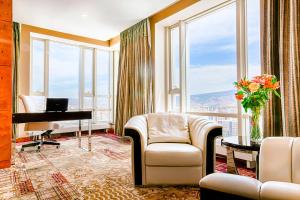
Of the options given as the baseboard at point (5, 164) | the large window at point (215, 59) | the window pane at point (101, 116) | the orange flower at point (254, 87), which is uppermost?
the large window at point (215, 59)

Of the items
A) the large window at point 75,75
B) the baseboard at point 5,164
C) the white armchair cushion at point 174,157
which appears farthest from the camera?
the large window at point 75,75

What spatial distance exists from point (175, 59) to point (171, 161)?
2.79 meters

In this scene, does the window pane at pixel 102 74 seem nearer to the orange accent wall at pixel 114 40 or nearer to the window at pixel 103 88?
the window at pixel 103 88

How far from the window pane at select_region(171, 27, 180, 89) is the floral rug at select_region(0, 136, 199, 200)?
177 cm

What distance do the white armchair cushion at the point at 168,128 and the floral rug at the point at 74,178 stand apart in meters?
0.58

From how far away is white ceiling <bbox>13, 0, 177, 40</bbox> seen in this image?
12.6ft

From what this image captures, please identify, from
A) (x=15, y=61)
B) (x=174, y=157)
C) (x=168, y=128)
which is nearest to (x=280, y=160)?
(x=174, y=157)

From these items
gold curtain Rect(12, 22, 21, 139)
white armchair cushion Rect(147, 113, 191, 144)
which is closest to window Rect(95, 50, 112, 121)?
gold curtain Rect(12, 22, 21, 139)

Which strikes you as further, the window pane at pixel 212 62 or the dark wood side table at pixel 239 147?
the window pane at pixel 212 62

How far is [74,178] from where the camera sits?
2.51 meters

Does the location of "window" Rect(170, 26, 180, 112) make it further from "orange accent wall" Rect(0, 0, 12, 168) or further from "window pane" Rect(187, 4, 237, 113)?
"orange accent wall" Rect(0, 0, 12, 168)

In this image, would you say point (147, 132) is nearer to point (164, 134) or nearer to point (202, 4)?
point (164, 134)

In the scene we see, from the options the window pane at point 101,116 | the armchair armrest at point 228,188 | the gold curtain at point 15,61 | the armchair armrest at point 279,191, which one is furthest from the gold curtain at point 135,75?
the armchair armrest at point 279,191

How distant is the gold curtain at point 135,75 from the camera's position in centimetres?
444
